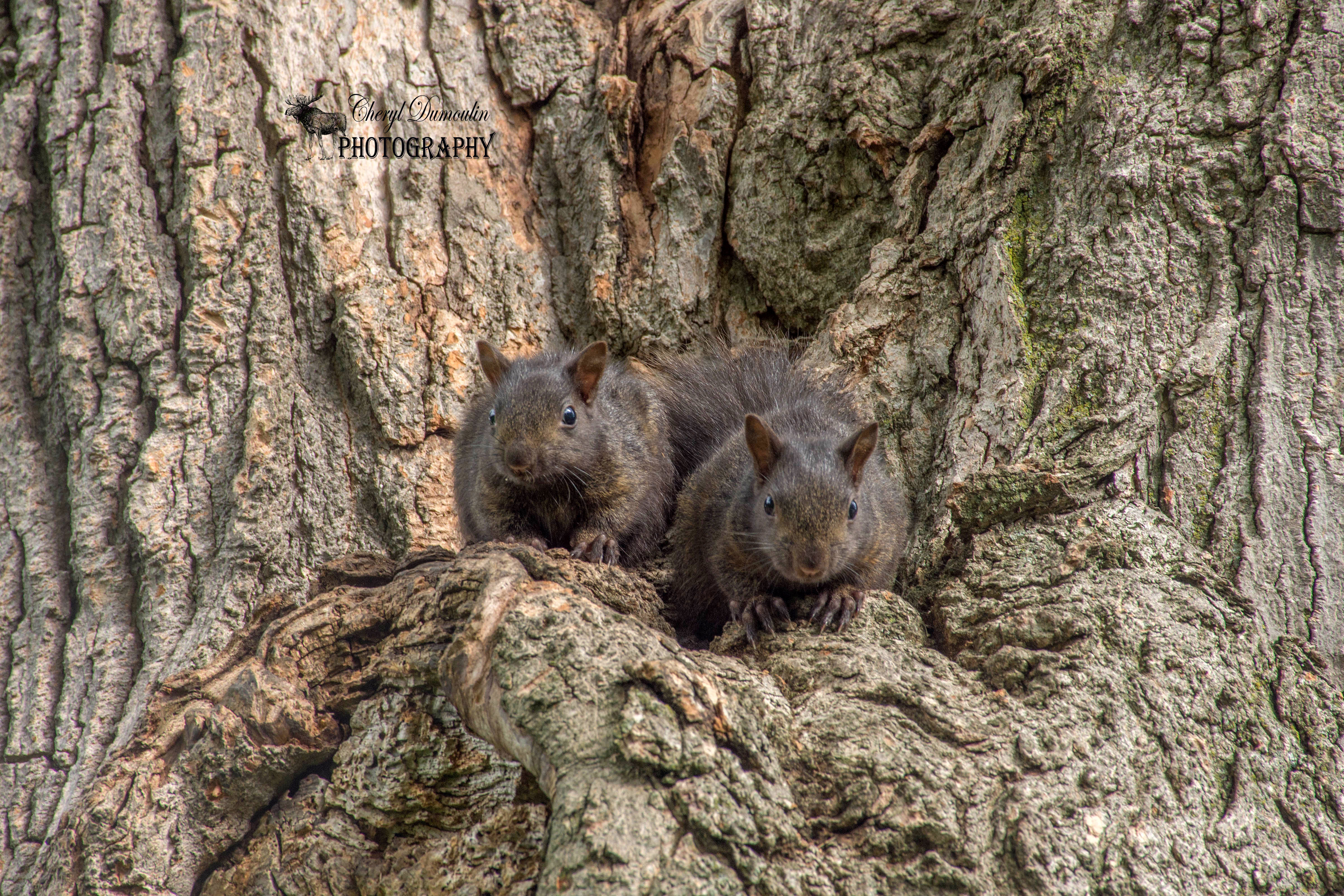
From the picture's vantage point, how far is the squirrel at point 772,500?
291 centimetres

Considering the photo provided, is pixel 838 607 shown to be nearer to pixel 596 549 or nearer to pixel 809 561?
pixel 809 561

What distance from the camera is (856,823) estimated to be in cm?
192

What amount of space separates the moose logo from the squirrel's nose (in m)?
1.39

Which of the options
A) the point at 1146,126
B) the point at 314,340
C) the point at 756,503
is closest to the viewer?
the point at 1146,126

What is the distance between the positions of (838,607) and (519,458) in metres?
1.21

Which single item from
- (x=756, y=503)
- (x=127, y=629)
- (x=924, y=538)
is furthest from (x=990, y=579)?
(x=127, y=629)

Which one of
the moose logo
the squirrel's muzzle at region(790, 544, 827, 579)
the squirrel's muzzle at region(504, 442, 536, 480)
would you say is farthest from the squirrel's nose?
the moose logo

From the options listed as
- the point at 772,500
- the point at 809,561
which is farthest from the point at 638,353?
the point at 809,561

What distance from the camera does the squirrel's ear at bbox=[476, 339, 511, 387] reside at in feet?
10.8

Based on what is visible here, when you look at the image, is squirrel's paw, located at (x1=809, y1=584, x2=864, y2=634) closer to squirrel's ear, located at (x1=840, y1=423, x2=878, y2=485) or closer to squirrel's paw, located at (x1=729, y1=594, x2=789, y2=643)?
squirrel's paw, located at (x1=729, y1=594, x2=789, y2=643)

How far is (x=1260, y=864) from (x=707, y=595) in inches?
79.3

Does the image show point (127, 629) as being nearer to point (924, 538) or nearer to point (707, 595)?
point (707, 595)

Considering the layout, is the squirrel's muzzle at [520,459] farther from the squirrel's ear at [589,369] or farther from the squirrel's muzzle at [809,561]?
the squirrel's muzzle at [809,561]

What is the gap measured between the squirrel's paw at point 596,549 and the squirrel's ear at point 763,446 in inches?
25.9
